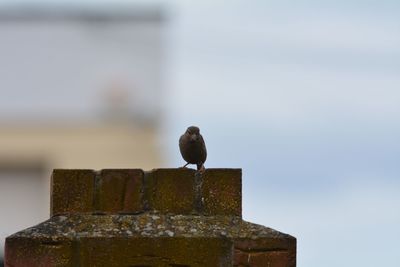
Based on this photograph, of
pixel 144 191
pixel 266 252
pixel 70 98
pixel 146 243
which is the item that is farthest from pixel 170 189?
pixel 70 98

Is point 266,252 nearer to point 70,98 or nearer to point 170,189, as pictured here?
point 170,189

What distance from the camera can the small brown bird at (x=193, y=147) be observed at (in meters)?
6.70

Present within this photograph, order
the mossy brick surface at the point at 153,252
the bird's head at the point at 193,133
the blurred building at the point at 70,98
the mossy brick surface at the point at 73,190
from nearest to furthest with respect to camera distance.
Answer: the mossy brick surface at the point at 153,252 < the mossy brick surface at the point at 73,190 < the bird's head at the point at 193,133 < the blurred building at the point at 70,98

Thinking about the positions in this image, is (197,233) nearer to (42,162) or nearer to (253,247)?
(253,247)

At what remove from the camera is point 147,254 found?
5.29m

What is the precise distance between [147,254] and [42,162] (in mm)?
9891

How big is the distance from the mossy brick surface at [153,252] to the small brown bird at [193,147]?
1228mm

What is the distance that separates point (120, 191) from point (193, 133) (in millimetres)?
1589

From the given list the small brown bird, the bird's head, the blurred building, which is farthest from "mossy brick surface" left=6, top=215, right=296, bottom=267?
the blurred building

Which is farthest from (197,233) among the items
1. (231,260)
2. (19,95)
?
(19,95)

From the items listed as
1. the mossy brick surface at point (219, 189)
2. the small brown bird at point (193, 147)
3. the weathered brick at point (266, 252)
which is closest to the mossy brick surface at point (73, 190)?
the mossy brick surface at point (219, 189)

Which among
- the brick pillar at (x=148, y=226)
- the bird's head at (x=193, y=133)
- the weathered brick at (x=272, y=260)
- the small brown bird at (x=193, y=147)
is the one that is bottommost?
the weathered brick at (x=272, y=260)

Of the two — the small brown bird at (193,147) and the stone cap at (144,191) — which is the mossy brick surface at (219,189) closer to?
the stone cap at (144,191)

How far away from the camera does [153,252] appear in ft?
17.4
